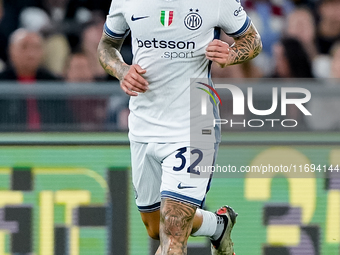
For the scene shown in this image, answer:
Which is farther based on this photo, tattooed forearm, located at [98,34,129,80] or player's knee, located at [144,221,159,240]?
player's knee, located at [144,221,159,240]

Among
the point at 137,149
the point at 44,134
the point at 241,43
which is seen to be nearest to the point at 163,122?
the point at 137,149

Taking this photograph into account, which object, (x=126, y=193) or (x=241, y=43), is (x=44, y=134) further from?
(x=241, y=43)

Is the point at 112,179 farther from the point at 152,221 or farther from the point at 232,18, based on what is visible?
the point at 232,18

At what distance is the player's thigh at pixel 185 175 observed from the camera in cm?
396

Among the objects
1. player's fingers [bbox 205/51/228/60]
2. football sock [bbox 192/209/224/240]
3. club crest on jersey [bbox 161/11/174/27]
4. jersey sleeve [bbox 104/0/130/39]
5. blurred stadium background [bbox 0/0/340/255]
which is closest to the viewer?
player's fingers [bbox 205/51/228/60]

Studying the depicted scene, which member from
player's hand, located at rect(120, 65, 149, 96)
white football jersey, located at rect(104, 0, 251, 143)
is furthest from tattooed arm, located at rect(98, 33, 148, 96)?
white football jersey, located at rect(104, 0, 251, 143)

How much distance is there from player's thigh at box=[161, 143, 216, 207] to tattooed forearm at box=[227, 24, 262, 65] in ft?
1.97

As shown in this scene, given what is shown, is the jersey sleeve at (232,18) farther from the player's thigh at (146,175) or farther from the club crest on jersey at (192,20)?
the player's thigh at (146,175)

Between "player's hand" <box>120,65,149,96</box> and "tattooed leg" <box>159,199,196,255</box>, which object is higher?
"player's hand" <box>120,65,149,96</box>

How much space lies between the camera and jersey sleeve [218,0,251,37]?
13.1 feet

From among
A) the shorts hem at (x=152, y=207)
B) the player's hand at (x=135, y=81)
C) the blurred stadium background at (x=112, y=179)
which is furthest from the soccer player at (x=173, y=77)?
the blurred stadium background at (x=112, y=179)

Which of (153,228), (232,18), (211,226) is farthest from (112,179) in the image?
(232,18)

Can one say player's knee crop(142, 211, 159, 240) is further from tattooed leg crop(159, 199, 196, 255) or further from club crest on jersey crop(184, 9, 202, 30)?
club crest on jersey crop(184, 9, 202, 30)

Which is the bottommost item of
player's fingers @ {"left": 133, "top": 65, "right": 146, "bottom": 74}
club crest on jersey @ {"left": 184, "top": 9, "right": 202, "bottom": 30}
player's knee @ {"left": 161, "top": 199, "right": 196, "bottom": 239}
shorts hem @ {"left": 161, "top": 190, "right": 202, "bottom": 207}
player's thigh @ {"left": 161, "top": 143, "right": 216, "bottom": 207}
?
player's knee @ {"left": 161, "top": 199, "right": 196, "bottom": 239}
